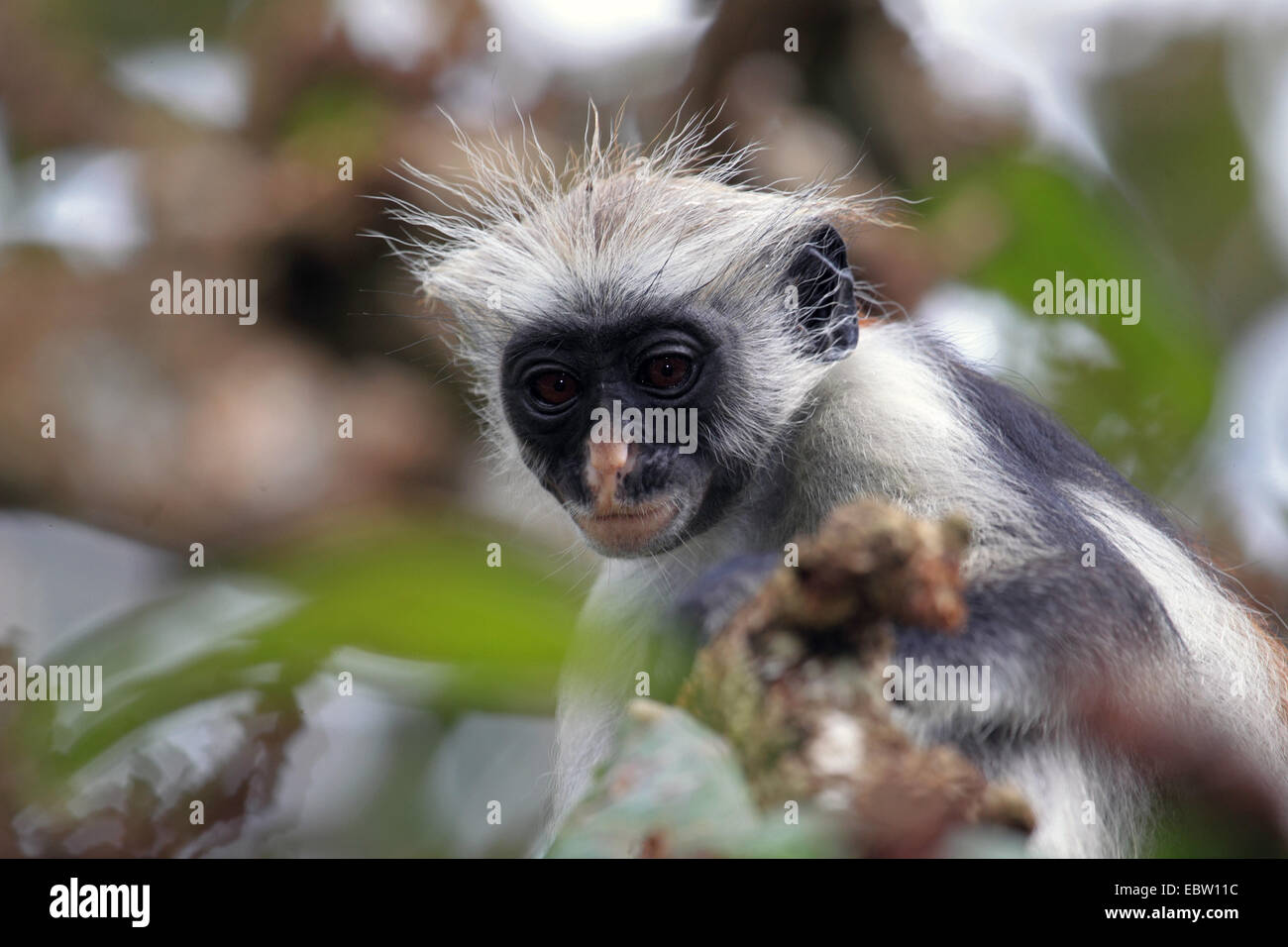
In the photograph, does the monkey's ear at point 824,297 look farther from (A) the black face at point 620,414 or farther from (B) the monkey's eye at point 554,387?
(B) the monkey's eye at point 554,387

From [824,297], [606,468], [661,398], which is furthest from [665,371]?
[824,297]

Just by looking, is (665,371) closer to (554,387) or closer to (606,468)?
(554,387)

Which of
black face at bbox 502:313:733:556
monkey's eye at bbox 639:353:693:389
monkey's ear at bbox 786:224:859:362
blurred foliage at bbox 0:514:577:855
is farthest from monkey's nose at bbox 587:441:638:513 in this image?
blurred foliage at bbox 0:514:577:855

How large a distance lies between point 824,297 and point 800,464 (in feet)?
1.71

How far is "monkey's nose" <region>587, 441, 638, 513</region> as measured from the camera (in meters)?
3.15

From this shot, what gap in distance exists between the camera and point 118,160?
5969 millimetres

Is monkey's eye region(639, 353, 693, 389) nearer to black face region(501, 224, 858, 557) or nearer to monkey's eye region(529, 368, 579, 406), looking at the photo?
black face region(501, 224, 858, 557)

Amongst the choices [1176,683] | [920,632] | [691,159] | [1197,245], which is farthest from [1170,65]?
[920,632]

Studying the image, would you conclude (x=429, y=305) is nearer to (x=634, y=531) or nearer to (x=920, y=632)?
(x=634, y=531)

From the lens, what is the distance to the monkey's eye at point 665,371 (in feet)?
11.3

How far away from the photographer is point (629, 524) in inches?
126

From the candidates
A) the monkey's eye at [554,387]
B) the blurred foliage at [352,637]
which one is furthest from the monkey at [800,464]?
the blurred foliage at [352,637]

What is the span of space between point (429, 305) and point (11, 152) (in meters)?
2.20

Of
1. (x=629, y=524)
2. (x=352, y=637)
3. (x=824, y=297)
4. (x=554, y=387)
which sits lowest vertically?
(x=352, y=637)
